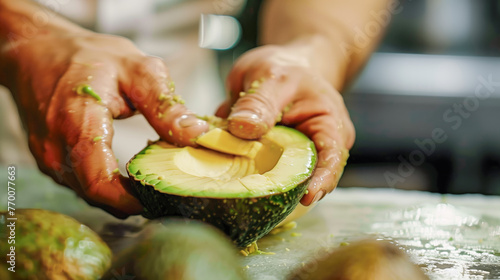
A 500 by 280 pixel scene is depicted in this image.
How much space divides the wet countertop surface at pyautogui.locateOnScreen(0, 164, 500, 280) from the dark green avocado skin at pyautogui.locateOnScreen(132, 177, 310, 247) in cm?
10

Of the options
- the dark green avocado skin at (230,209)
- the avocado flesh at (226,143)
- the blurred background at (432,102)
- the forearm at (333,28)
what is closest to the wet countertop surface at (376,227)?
the dark green avocado skin at (230,209)

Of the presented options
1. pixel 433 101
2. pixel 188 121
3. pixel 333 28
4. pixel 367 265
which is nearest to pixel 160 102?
pixel 188 121

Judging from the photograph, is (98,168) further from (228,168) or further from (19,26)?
(19,26)

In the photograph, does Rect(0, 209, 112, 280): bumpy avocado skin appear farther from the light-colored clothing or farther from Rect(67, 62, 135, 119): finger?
the light-colored clothing

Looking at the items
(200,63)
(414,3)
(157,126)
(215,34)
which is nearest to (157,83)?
(157,126)

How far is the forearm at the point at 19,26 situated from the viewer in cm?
136

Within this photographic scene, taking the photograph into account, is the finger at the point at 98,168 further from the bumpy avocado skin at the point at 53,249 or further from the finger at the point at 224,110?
the finger at the point at 224,110

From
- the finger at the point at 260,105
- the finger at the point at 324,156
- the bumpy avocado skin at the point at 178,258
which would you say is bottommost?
the finger at the point at 324,156

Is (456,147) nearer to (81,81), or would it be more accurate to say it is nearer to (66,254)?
(81,81)

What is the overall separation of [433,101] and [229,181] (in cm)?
253

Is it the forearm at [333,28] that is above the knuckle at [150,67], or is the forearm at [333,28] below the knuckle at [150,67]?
below

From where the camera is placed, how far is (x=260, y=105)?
Answer: 1156 mm

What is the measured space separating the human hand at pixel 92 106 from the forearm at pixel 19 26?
0.28ft

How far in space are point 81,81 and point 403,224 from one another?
88cm
